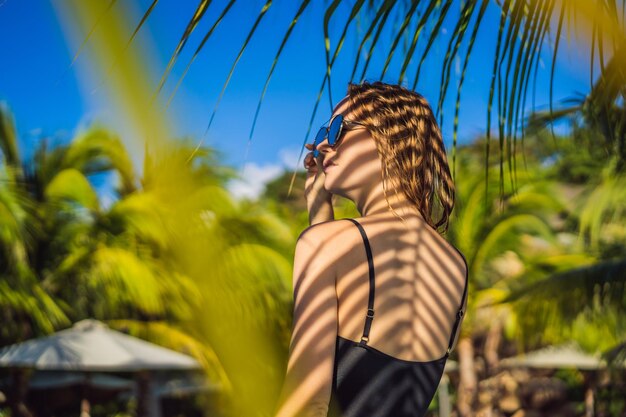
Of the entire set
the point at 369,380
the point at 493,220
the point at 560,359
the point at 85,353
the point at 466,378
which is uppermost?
the point at 493,220

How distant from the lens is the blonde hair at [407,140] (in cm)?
118

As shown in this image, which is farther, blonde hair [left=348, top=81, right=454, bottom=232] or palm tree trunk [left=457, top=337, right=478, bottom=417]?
palm tree trunk [left=457, top=337, right=478, bottom=417]

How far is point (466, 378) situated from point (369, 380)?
54.1ft

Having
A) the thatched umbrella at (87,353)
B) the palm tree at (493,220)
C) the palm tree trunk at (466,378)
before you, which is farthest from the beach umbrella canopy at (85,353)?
the palm tree trunk at (466,378)

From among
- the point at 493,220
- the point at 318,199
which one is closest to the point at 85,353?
the point at 493,220

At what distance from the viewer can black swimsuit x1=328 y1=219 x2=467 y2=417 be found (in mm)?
1027

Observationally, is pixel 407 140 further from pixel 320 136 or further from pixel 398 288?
pixel 398 288

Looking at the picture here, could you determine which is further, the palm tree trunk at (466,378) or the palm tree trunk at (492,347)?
the palm tree trunk at (492,347)

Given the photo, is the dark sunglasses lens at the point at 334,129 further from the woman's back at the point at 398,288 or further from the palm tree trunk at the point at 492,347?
the palm tree trunk at the point at 492,347

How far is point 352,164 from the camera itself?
1.20 m

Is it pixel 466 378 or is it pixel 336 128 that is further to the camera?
pixel 466 378

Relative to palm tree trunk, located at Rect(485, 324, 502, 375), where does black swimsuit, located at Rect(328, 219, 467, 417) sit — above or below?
below

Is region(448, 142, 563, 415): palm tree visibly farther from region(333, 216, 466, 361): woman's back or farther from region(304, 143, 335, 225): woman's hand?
region(333, 216, 466, 361): woman's back

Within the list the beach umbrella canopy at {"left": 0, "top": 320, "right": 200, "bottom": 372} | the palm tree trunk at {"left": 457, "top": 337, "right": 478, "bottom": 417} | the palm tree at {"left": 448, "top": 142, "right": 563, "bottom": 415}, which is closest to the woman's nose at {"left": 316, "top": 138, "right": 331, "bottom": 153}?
the beach umbrella canopy at {"left": 0, "top": 320, "right": 200, "bottom": 372}
